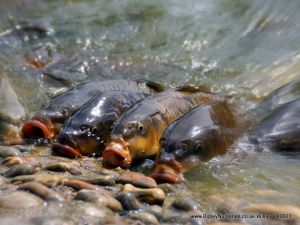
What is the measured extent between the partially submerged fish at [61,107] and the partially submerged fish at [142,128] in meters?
0.58

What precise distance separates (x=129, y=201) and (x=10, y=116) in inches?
78.6

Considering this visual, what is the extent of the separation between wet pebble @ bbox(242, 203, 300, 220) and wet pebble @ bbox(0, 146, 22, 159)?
1657 millimetres

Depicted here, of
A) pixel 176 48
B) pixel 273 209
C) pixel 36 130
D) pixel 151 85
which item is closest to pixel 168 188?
pixel 273 209

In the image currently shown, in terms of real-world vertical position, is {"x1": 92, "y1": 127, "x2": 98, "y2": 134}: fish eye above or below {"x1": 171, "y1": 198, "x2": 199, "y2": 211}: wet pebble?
above

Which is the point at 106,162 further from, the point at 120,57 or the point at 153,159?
the point at 120,57

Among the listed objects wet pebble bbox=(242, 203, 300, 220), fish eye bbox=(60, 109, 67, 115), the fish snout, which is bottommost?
wet pebble bbox=(242, 203, 300, 220)

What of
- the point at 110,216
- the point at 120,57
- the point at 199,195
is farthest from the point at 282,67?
the point at 110,216

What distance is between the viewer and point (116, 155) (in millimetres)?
3900

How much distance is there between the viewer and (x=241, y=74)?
6.46m

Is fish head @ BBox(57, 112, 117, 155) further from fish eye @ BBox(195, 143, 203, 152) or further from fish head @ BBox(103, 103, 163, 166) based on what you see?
fish eye @ BBox(195, 143, 203, 152)

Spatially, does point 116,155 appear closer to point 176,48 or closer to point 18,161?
point 18,161

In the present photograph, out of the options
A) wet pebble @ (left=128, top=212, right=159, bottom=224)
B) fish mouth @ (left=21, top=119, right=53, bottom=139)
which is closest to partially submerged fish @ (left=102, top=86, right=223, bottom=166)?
fish mouth @ (left=21, top=119, right=53, bottom=139)

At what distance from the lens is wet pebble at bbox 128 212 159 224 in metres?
2.96

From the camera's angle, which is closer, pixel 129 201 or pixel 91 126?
pixel 129 201
